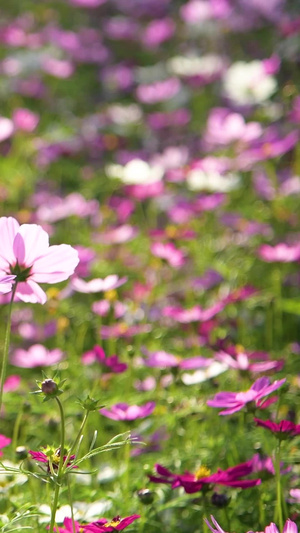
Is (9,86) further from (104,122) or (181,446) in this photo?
(181,446)

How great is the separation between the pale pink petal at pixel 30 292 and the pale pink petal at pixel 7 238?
0.04m

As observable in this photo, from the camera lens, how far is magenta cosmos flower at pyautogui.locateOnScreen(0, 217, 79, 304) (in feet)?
2.72

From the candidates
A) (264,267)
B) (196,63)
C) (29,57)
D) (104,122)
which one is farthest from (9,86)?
(264,267)

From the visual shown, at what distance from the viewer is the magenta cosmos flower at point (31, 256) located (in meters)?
0.83

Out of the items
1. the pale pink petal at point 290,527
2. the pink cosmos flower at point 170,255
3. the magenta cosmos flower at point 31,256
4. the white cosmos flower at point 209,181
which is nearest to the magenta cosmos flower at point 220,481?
the pale pink petal at point 290,527

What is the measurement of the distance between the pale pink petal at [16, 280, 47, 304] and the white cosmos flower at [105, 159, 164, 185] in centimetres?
130

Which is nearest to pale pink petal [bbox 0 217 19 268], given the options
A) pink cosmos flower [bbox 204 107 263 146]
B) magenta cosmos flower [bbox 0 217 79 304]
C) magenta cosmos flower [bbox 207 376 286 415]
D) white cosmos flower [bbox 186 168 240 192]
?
magenta cosmos flower [bbox 0 217 79 304]

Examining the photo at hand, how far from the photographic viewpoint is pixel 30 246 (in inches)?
33.0

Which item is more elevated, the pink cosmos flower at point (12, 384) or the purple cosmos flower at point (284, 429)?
the purple cosmos flower at point (284, 429)

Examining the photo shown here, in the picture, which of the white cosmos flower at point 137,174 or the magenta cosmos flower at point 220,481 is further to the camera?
the white cosmos flower at point 137,174

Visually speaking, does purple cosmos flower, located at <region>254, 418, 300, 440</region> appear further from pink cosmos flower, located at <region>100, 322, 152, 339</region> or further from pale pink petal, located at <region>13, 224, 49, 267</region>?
pink cosmos flower, located at <region>100, 322, 152, 339</region>

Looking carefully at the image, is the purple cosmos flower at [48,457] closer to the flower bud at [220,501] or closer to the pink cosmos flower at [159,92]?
the flower bud at [220,501]

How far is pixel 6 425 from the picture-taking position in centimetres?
145

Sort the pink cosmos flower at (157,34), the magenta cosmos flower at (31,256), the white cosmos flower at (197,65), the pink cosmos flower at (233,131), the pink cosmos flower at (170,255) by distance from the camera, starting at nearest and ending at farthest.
Answer: the magenta cosmos flower at (31,256) → the pink cosmos flower at (170,255) → the pink cosmos flower at (233,131) → the white cosmos flower at (197,65) → the pink cosmos flower at (157,34)
